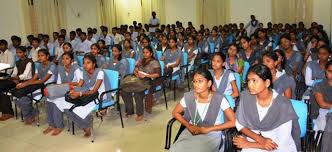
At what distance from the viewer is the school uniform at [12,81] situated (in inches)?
195

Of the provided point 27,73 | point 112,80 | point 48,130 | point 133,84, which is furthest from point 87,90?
point 27,73

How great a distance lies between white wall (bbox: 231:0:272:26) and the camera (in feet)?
37.8

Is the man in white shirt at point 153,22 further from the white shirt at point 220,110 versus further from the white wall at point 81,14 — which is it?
the white shirt at point 220,110

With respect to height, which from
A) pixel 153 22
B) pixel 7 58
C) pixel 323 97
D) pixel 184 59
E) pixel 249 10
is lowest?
pixel 323 97

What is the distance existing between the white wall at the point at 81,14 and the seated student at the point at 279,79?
8639mm

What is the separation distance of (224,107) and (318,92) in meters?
0.96

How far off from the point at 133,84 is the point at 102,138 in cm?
83

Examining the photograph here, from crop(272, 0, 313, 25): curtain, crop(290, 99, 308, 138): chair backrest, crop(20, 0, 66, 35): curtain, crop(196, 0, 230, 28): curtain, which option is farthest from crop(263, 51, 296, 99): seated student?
crop(196, 0, 230, 28): curtain

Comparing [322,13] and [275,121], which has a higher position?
[322,13]

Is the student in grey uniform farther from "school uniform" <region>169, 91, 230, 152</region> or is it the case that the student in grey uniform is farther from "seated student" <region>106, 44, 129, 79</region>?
"school uniform" <region>169, 91, 230, 152</region>

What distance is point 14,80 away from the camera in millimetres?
5074

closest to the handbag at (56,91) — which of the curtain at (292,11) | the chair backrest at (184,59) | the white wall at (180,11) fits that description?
the chair backrest at (184,59)

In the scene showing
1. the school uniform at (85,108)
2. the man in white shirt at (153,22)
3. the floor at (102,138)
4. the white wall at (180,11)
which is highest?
the white wall at (180,11)

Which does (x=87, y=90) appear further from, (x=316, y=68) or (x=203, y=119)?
(x=316, y=68)
